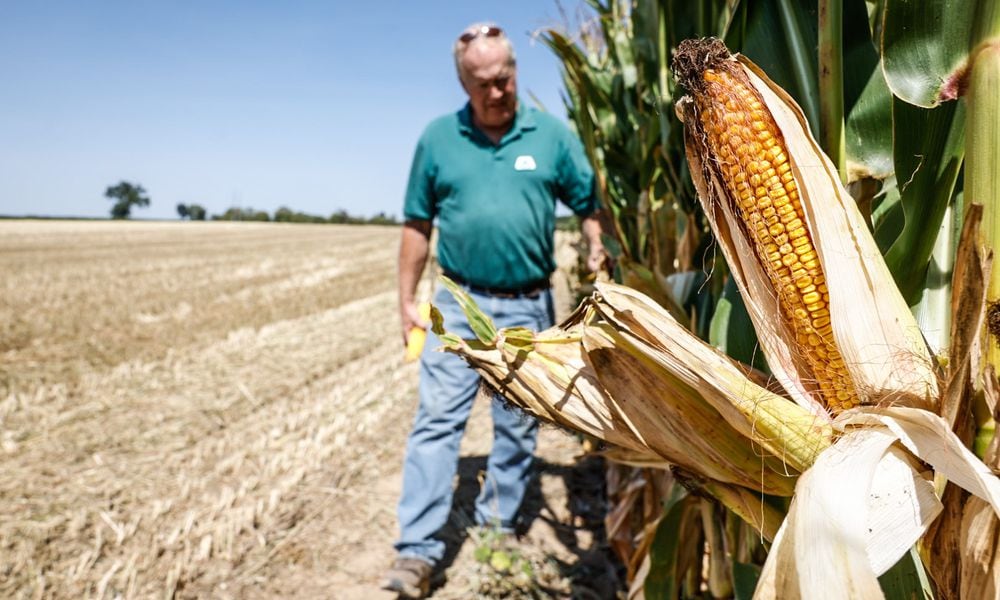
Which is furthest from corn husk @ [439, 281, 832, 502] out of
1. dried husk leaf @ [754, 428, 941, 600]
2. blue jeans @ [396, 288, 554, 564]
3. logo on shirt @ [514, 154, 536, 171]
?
logo on shirt @ [514, 154, 536, 171]

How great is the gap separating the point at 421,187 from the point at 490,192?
347 mm

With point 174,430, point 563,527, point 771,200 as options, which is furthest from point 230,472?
point 771,200

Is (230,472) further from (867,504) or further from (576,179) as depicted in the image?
(867,504)

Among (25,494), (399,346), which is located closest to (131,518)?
(25,494)

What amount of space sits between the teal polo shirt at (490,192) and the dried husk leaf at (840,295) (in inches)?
71.9

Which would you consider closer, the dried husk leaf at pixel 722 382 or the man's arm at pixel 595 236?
the dried husk leaf at pixel 722 382

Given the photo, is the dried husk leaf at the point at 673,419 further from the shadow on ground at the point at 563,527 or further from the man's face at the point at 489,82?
the man's face at the point at 489,82

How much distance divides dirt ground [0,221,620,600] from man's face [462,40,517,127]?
2.02 meters

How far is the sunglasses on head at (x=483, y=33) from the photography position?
2789mm

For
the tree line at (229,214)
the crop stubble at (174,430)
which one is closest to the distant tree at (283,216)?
the tree line at (229,214)

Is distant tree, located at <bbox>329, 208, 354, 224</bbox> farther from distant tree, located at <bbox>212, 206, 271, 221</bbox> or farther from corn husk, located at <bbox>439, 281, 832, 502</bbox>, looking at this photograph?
corn husk, located at <bbox>439, 281, 832, 502</bbox>

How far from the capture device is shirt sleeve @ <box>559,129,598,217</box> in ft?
9.95

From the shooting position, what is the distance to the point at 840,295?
89 centimetres

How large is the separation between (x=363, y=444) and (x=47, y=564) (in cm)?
198
